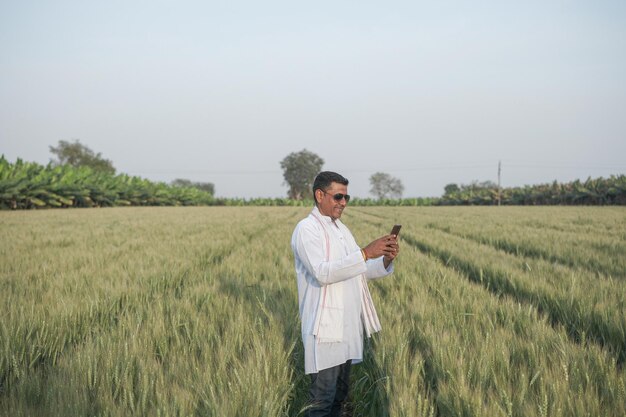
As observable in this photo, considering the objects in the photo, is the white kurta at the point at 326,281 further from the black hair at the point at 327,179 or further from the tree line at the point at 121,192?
the tree line at the point at 121,192

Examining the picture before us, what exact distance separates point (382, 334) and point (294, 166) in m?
106

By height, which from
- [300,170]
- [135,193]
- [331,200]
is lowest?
[331,200]

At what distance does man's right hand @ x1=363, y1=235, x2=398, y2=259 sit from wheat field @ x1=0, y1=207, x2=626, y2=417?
597mm

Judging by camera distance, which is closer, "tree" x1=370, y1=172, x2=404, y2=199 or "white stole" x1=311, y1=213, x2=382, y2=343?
"white stole" x1=311, y1=213, x2=382, y2=343

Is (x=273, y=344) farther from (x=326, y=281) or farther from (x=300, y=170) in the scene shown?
(x=300, y=170)

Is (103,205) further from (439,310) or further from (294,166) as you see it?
(294,166)

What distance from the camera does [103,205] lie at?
38812 millimetres

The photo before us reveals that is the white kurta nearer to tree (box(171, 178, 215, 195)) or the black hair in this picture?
the black hair

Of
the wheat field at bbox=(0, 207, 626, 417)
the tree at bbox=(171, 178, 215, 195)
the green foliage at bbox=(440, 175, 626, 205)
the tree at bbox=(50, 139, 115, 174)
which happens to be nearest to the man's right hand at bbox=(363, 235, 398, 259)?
the wheat field at bbox=(0, 207, 626, 417)

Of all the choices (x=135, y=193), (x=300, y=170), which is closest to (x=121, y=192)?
(x=135, y=193)

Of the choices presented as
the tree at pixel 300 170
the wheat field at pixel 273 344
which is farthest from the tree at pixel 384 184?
the wheat field at pixel 273 344

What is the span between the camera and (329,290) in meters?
2.15

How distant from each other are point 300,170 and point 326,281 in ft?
344

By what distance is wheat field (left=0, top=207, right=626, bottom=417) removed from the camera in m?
1.72
